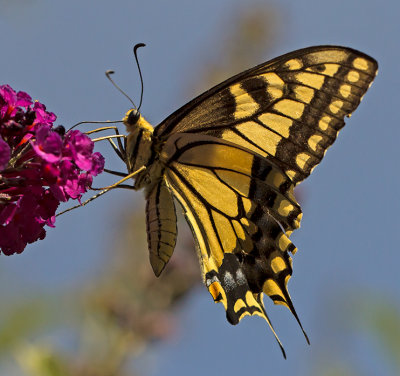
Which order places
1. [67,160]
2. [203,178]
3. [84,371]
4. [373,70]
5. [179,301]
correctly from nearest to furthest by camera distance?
[67,160] → [373,70] → [203,178] → [84,371] → [179,301]

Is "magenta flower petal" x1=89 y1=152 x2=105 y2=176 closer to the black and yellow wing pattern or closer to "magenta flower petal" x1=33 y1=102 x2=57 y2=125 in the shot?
"magenta flower petal" x1=33 y1=102 x2=57 y2=125

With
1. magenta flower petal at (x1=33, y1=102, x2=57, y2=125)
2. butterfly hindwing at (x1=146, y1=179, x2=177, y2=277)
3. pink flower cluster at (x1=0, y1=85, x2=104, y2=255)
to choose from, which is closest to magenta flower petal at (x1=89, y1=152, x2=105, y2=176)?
pink flower cluster at (x1=0, y1=85, x2=104, y2=255)

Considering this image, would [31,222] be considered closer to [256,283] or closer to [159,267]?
[159,267]

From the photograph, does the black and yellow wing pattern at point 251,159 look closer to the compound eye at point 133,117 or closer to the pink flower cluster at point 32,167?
the compound eye at point 133,117

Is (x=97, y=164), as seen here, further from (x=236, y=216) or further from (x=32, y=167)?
(x=236, y=216)

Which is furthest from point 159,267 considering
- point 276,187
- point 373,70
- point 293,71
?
point 373,70
